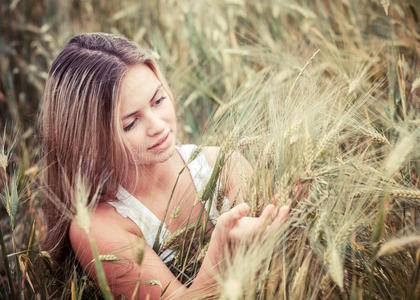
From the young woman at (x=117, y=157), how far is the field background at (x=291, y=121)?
0.09 m

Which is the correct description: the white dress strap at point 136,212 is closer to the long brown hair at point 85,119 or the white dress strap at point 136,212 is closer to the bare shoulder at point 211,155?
the long brown hair at point 85,119

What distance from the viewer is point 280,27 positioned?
6.11 feet

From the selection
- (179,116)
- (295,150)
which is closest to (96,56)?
(295,150)

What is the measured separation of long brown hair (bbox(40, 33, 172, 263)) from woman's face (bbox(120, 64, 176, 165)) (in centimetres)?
3

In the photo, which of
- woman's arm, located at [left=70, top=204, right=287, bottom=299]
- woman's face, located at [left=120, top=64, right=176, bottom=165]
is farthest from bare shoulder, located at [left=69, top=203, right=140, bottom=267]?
woman's face, located at [left=120, top=64, right=176, bottom=165]

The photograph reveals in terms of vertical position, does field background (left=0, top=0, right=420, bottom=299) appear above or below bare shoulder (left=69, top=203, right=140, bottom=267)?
above

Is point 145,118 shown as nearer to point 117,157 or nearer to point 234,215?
point 117,157

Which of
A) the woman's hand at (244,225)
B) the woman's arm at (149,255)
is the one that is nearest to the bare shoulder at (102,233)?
the woman's arm at (149,255)

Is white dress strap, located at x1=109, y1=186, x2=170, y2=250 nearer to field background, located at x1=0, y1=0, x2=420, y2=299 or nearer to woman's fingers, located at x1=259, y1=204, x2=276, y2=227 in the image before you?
field background, located at x1=0, y1=0, x2=420, y2=299

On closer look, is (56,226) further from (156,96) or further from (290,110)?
(290,110)

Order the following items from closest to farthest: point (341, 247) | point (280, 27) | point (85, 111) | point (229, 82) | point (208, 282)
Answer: point (341, 247) < point (208, 282) < point (85, 111) < point (229, 82) < point (280, 27)

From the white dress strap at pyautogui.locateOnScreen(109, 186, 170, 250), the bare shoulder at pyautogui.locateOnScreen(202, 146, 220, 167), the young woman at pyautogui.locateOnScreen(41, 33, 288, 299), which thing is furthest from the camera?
the bare shoulder at pyautogui.locateOnScreen(202, 146, 220, 167)

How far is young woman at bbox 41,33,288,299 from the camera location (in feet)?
3.18

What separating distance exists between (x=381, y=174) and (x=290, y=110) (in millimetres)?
235
